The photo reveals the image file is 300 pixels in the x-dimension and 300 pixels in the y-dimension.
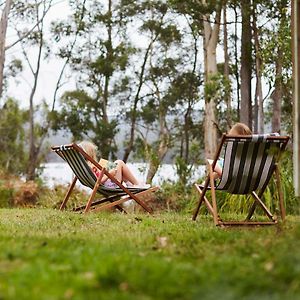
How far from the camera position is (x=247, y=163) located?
4934 mm

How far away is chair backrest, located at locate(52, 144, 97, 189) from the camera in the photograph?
618 centimetres

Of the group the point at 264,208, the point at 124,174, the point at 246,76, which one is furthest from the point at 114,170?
the point at 246,76

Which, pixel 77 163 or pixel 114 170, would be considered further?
pixel 114 170

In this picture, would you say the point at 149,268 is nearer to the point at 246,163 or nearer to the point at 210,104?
the point at 246,163

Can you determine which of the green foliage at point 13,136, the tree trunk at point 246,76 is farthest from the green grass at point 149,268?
the green foliage at point 13,136

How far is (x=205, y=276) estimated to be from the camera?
2271 mm

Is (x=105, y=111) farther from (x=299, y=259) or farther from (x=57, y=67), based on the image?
(x=299, y=259)

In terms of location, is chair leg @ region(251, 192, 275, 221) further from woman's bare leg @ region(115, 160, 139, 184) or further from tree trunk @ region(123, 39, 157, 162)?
tree trunk @ region(123, 39, 157, 162)

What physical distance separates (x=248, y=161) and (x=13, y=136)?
1958 cm

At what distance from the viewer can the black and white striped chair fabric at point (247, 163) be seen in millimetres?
4773

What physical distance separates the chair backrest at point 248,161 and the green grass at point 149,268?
1357mm

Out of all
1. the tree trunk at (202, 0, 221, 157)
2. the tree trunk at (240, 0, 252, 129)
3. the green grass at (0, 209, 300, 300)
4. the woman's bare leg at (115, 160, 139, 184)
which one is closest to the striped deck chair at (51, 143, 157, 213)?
the woman's bare leg at (115, 160, 139, 184)

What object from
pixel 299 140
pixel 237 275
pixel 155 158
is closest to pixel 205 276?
pixel 237 275

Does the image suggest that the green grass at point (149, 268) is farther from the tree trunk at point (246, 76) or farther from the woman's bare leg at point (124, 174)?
the tree trunk at point (246, 76)
